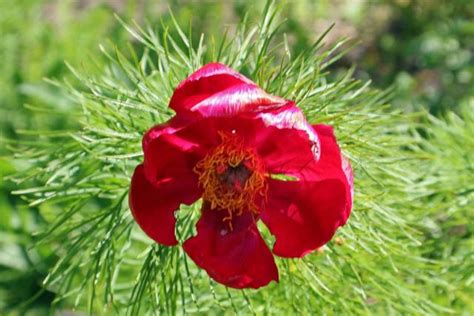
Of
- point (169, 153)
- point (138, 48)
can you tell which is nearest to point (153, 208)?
point (169, 153)

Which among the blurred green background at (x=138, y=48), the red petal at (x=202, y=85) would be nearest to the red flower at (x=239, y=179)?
the red petal at (x=202, y=85)

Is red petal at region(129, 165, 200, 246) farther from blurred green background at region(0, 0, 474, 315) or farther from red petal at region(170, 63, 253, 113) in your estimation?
blurred green background at region(0, 0, 474, 315)

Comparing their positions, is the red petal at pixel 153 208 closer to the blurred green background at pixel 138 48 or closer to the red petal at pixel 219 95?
the red petal at pixel 219 95

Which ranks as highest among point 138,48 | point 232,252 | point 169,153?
point 138,48

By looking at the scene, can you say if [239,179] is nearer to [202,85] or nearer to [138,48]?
[202,85]

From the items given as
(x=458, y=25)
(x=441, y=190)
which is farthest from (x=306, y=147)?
(x=458, y=25)

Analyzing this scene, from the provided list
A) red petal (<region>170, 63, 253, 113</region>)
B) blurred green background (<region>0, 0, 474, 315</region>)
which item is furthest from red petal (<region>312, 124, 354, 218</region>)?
blurred green background (<region>0, 0, 474, 315</region>)
